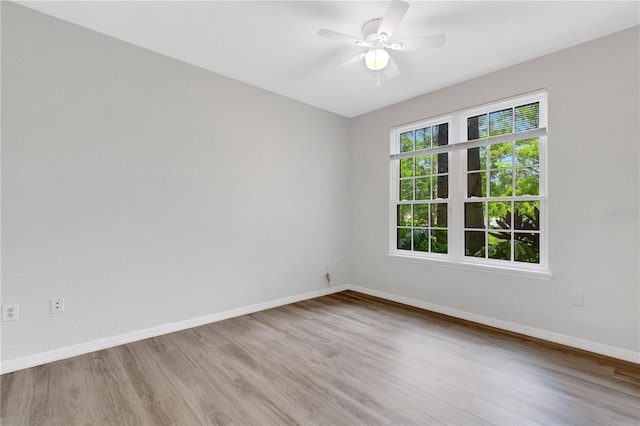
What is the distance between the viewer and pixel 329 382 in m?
2.05

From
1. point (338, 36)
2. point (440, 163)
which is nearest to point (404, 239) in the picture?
point (440, 163)

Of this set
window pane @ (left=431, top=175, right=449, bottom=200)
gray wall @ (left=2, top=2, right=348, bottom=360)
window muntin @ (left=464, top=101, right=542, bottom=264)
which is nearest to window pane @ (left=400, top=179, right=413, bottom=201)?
window pane @ (left=431, top=175, right=449, bottom=200)

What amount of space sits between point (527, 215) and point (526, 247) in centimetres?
32

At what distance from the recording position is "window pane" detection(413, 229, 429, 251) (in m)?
3.82

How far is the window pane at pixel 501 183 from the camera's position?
312cm

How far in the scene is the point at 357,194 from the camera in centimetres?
454

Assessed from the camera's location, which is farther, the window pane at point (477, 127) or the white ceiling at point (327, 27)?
the window pane at point (477, 127)

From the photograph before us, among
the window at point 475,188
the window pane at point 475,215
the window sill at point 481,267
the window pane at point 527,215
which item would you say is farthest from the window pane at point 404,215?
the window pane at point 527,215

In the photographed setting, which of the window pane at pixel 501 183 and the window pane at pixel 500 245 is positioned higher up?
the window pane at pixel 501 183

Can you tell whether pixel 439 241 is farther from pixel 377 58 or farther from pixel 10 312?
pixel 10 312

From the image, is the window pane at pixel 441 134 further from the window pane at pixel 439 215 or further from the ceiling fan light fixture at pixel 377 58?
the ceiling fan light fixture at pixel 377 58

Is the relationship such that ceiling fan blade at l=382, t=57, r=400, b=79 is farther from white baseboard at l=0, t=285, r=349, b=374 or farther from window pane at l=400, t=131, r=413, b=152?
white baseboard at l=0, t=285, r=349, b=374

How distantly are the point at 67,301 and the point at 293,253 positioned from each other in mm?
2293

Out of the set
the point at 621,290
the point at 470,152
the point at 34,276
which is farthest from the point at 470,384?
the point at 34,276
